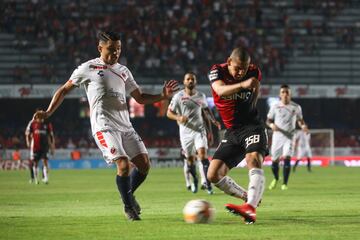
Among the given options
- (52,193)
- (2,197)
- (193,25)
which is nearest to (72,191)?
(52,193)

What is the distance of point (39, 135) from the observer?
29.2 meters

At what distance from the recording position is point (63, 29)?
49.3 meters

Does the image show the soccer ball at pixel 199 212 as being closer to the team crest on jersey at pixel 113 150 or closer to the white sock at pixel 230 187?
the white sock at pixel 230 187

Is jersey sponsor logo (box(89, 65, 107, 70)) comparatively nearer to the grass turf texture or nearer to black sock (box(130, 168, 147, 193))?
black sock (box(130, 168, 147, 193))

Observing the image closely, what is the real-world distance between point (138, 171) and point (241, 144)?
183 centimetres

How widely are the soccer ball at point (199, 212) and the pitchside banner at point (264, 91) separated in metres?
33.4

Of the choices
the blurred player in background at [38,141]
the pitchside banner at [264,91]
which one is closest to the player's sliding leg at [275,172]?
the blurred player in background at [38,141]

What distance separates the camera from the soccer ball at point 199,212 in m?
11.6

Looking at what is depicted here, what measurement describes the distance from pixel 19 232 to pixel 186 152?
1128 centimetres

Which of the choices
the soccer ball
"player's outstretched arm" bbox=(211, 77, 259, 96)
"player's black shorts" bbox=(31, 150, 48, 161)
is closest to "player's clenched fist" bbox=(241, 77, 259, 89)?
"player's outstretched arm" bbox=(211, 77, 259, 96)

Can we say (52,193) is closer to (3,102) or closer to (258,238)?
(258,238)

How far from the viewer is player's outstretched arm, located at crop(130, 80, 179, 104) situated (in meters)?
12.7

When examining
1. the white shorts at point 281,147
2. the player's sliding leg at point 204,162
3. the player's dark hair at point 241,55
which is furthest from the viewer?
the white shorts at point 281,147

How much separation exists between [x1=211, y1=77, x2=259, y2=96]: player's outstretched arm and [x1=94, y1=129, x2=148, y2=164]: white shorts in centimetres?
172
